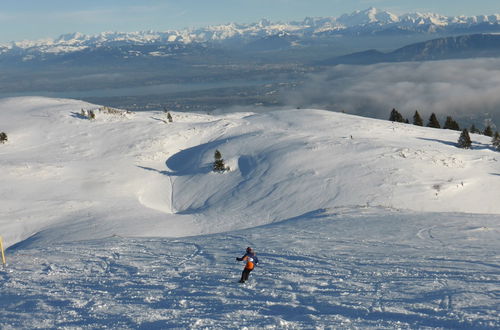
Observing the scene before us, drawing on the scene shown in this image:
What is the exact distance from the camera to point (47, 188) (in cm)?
3625

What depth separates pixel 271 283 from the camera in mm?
12820

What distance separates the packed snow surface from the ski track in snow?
0.23 ft

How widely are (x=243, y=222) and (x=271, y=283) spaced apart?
51.7ft

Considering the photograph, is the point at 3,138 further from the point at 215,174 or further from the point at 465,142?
A: the point at 465,142

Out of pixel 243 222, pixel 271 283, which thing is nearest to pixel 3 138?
pixel 243 222

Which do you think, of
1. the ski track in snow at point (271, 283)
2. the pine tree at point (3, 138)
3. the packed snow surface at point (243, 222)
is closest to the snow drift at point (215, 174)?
the packed snow surface at point (243, 222)

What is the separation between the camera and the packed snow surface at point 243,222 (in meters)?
11.0

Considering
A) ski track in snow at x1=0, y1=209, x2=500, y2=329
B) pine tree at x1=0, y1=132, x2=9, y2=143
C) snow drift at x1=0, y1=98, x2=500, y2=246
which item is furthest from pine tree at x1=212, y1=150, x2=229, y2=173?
pine tree at x1=0, y1=132, x2=9, y2=143

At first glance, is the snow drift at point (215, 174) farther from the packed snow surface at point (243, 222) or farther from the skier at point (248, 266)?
the skier at point (248, 266)

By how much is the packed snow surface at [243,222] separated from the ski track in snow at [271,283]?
0.23 ft

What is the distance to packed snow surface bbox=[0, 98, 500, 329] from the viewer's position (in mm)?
11039

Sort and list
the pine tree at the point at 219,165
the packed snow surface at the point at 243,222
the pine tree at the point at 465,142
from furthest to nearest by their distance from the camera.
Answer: the pine tree at the point at 465,142 < the pine tree at the point at 219,165 < the packed snow surface at the point at 243,222

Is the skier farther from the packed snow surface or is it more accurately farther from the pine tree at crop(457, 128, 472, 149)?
the pine tree at crop(457, 128, 472, 149)

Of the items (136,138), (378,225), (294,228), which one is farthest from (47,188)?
(378,225)
